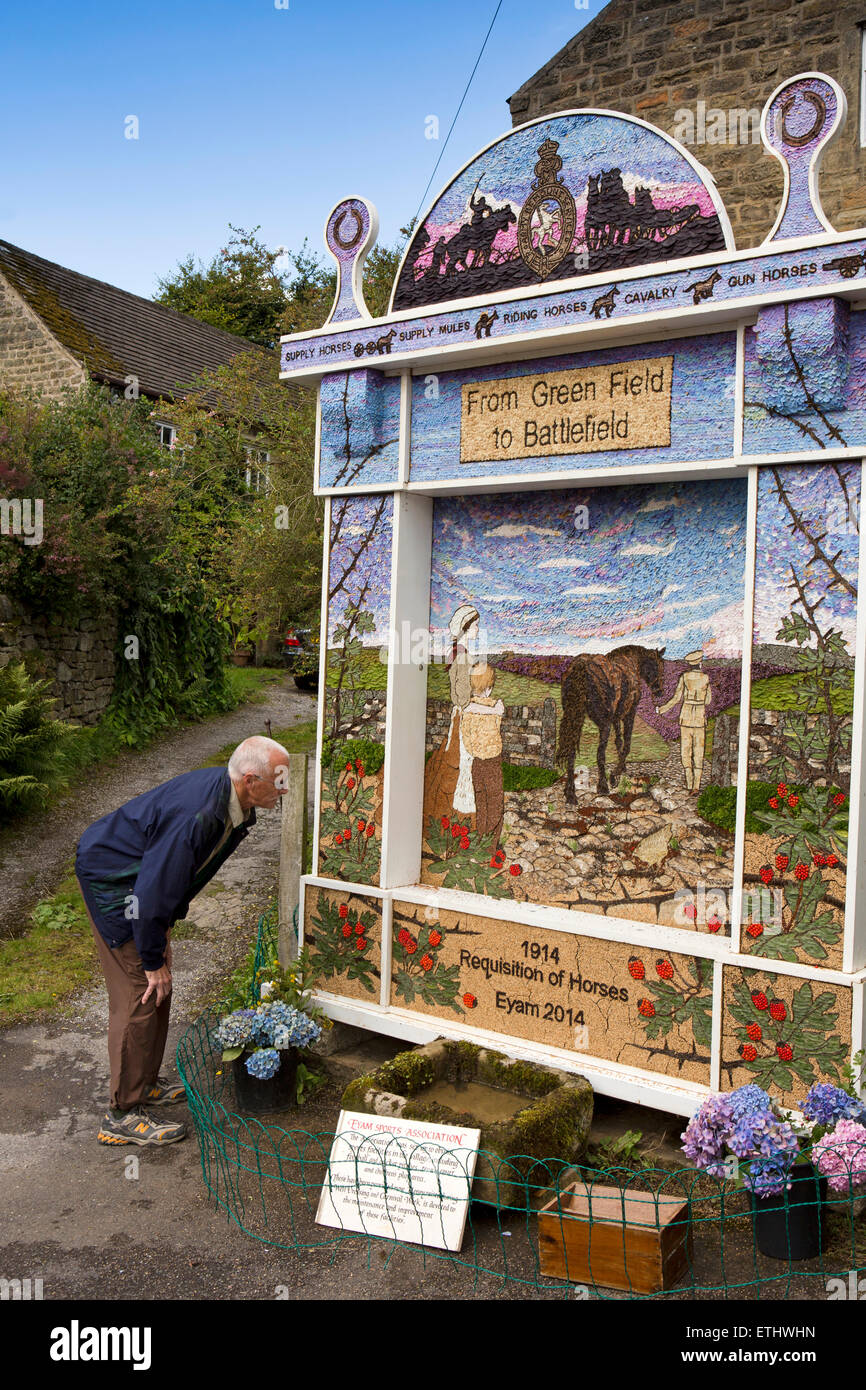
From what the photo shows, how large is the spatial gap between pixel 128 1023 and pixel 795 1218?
124 inches

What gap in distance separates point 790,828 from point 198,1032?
3441 mm

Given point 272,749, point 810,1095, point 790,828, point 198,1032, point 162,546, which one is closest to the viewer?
point 810,1095

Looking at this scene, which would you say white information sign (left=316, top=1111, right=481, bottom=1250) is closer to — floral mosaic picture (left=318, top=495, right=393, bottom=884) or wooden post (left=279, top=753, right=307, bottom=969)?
floral mosaic picture (left=318, top=495, right=393, bottom=884)

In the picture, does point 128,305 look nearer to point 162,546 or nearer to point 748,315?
point 162,546

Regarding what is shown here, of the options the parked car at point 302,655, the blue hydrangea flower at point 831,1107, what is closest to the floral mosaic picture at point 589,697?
the blue hydrangea flower at point 831,1107

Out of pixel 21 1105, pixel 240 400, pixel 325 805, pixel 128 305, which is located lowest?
pixel 21 1105

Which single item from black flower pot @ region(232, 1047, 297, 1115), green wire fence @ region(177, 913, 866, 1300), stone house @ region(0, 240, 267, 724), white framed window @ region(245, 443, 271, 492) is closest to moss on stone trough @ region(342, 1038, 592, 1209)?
green wire fence @ region(177, 913, 866, 1300)

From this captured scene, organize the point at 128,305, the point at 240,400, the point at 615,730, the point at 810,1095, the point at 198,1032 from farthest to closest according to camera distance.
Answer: the point at 128,305
the point at 240,400
the point at 198,1032
the point at 615,730
the point at 810,1095

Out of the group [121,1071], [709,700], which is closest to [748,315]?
[709,700]

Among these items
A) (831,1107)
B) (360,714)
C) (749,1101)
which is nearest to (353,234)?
(360,714)

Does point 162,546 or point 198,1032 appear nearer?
point 198,1032

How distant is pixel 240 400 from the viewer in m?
10.8

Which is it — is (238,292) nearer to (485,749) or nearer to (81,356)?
(81,356)

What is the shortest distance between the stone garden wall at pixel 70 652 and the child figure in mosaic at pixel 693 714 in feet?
30.0
